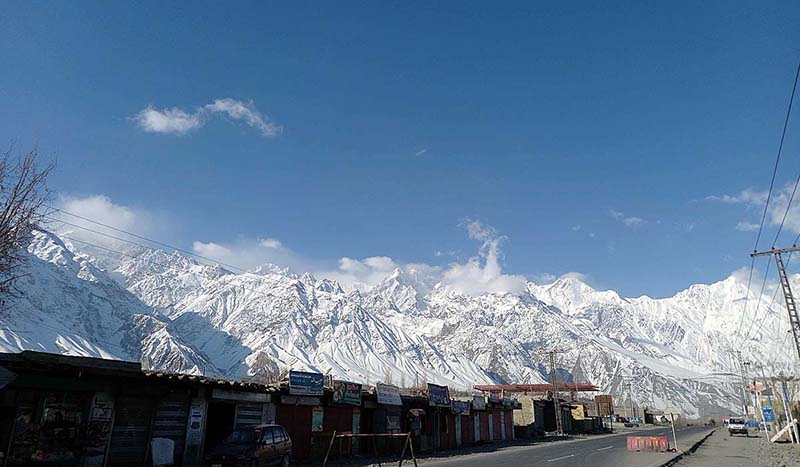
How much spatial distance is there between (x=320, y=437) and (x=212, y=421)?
265 inches

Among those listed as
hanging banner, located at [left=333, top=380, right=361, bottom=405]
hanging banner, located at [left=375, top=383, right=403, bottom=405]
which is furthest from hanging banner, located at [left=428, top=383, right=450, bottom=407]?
hanging banner, located at [left=333, top=380, right=361, bottom=405]

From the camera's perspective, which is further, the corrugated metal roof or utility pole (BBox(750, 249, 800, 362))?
the corrugated metal roof

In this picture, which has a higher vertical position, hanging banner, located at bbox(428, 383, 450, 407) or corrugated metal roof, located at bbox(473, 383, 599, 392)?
corrugated metal roof, located at bbox(473, 383, 599, 392)

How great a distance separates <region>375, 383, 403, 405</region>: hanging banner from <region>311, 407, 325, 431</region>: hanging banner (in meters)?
4.81

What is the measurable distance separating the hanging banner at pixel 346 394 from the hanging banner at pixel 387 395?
179cm

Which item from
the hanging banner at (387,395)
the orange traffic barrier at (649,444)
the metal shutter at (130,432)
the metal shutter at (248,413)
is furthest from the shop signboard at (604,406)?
the metal shutter at (130,432)

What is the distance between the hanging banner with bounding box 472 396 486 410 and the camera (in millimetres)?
48347

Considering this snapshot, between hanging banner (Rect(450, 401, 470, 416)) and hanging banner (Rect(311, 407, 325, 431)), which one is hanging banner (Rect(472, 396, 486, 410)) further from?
hanging banner (Rect(311, 407, 325, 431))

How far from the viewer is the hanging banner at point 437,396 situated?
131ft

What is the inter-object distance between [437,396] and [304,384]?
577 inches

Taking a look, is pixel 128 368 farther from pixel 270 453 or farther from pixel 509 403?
pixel 509 403

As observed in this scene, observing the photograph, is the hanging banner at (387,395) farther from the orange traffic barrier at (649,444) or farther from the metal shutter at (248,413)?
the orange traffic barrier at (649,444)

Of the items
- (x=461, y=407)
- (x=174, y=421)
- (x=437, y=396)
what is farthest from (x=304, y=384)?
(x=461, y=407)

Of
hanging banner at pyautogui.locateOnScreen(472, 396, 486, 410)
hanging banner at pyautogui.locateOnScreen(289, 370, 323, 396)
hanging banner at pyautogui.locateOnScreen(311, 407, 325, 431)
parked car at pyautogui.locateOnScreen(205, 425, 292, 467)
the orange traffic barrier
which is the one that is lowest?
the orange traffic barrier
